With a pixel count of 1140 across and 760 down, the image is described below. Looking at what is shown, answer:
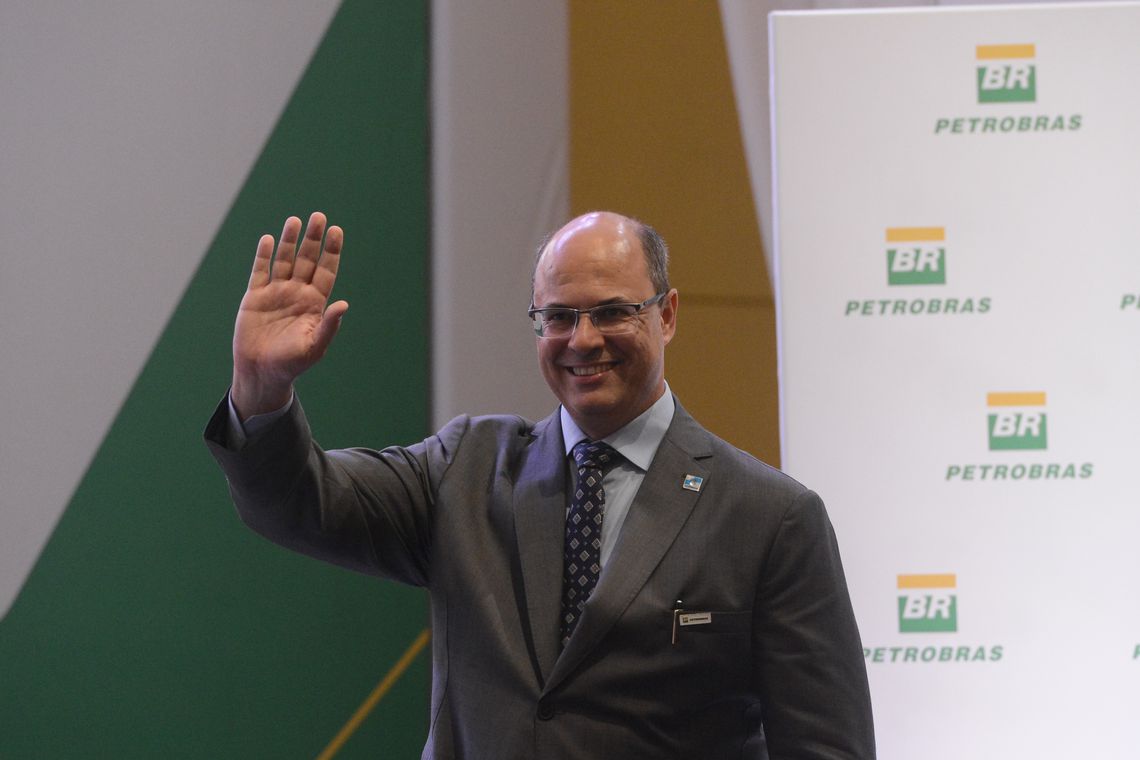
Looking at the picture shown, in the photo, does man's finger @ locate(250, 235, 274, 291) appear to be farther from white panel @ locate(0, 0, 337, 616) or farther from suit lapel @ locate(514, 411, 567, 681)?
white panel @ locate(0, 0, 337, 616)

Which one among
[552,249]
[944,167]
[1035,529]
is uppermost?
[944,167]

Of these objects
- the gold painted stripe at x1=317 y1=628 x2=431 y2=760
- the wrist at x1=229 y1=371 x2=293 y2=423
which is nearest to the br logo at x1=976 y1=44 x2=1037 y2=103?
the wrist at x1=229 y1=371 x2=293 y2=423

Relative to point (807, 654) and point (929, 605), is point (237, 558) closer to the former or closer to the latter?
point (929, 605)

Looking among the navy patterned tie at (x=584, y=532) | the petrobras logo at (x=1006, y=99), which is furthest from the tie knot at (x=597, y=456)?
the petrobras logo at (x=1006, y=99)

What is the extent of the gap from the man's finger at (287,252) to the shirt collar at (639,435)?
1.72ft

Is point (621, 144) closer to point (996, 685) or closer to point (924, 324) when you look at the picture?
point (924, 324)

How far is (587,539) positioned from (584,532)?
0.01 metres

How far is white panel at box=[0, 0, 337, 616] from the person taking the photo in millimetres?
3621

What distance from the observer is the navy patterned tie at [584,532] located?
1.81 m

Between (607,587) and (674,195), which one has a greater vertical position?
(674,195)

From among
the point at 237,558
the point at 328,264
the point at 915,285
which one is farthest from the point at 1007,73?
the point at 237,558

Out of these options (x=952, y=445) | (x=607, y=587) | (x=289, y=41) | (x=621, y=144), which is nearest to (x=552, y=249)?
(x=607, y=587)

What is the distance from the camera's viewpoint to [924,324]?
2795 mm

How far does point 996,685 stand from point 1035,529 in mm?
376
